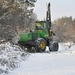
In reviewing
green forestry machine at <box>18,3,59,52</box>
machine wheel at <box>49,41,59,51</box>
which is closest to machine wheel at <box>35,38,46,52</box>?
green forestry machine at <box>18,3,59,52</box>

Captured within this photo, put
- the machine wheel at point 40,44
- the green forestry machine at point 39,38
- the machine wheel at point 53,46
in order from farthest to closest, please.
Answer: the machine wheel at point 53,46 < the green forestry machine at point 39,38 < the machine wheel at point 40,44

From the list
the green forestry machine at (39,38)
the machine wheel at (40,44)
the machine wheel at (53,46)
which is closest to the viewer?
the machine wheel at (40,44)

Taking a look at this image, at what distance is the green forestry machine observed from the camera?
19469 mm

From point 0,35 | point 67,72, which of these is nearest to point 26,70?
point 67,72

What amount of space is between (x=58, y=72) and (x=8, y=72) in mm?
1758

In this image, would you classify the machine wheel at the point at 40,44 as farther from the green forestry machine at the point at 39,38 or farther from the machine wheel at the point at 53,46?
the machine wheel at the point at 53,46

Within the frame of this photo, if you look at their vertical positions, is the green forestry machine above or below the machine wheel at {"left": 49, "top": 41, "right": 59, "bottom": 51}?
above

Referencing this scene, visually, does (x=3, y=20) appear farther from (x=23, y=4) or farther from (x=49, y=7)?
(x=49, y=7)

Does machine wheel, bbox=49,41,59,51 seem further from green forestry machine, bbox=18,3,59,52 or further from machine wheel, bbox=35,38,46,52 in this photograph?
machine wheel, bbox=35,38,46,52

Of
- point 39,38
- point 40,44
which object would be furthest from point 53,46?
point 40,44

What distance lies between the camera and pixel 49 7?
22.6m

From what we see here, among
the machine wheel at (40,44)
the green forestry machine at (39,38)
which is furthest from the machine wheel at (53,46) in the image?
the machine wheel at (40,44)

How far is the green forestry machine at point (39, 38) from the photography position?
19469mm

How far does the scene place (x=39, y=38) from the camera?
19.9 m
